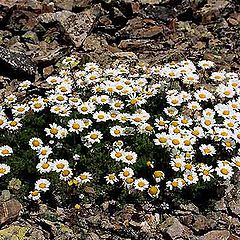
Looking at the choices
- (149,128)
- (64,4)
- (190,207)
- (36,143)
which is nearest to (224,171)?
(190,207)

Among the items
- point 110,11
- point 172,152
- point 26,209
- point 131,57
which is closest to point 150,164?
point 172,152

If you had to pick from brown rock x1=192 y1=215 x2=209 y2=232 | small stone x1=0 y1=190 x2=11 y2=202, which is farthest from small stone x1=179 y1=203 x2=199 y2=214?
small stone x1=0 y1=190 x2=11 y2=202

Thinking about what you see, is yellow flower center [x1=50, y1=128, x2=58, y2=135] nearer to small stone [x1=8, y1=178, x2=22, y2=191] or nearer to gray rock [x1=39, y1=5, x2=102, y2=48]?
small stone [x1=8, y1=178, x2=22, y2=191]

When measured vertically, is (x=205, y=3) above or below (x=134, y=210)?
above

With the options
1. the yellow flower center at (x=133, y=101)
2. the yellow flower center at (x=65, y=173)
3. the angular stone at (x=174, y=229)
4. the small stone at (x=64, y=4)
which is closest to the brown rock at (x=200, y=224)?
the angular stone at (x=174, y=229)

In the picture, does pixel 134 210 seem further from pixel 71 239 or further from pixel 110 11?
pixel 110 11

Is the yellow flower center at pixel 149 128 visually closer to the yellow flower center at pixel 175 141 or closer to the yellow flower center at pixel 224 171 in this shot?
the yellow flower center at pixel 175 141
